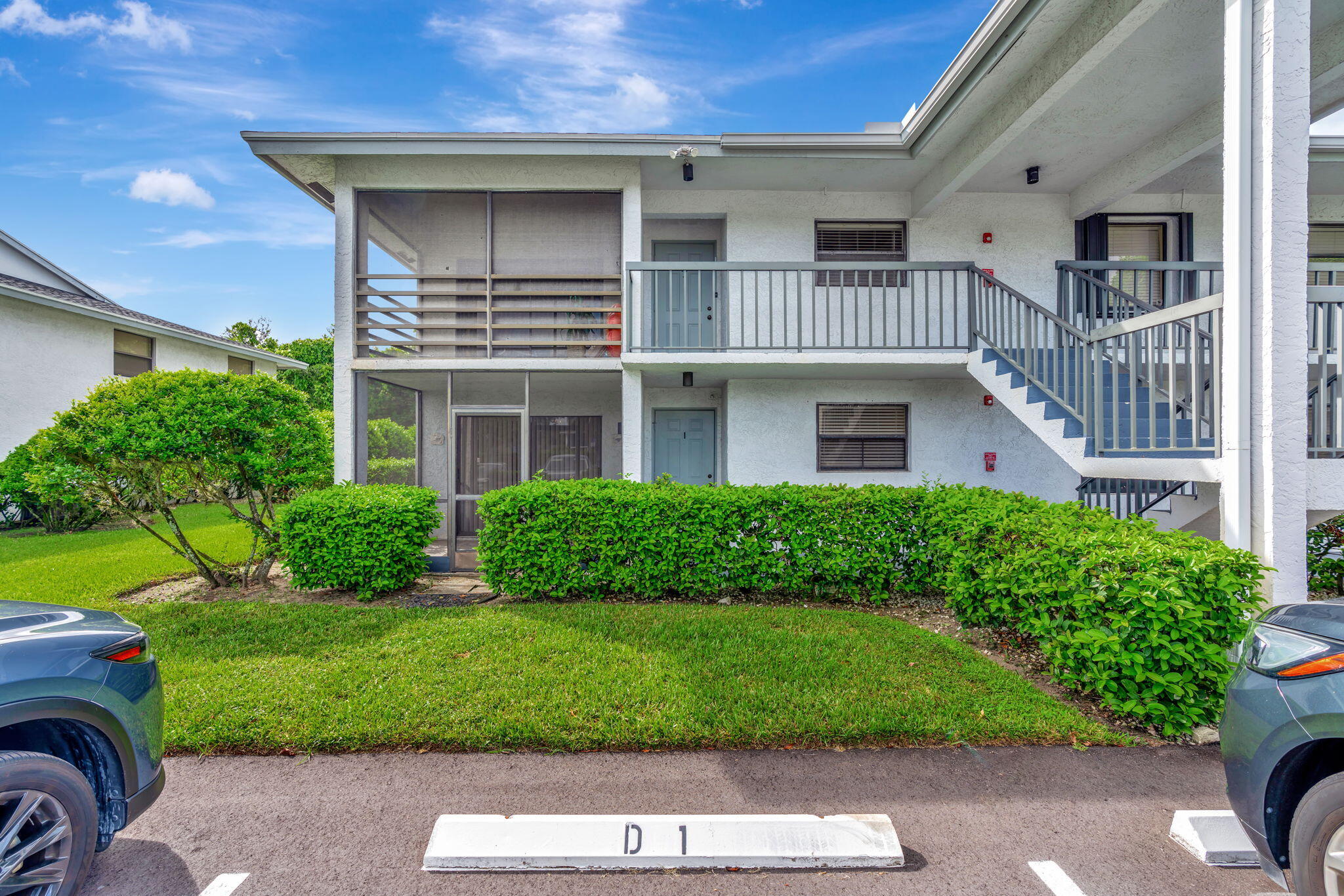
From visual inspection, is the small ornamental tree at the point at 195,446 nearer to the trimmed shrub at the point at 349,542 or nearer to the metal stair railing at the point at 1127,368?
the trimmed shrub at the point at 349,542

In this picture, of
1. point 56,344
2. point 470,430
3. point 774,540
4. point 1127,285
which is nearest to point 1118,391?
point 1127,285

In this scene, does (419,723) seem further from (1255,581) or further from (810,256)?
(810,256)

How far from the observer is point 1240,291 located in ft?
13.1

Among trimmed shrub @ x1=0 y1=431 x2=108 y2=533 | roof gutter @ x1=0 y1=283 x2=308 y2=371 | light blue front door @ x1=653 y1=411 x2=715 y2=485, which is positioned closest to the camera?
light blue front door @ x1=653 y1=411 x2=715 y2=485

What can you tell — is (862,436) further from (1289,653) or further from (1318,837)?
(1318,837)

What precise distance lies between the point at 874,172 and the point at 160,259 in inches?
1259

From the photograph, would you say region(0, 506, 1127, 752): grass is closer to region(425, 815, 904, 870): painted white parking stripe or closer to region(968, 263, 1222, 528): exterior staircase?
region(425, 815, 904, 870): painted white parking stripe

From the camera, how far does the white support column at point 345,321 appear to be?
802 centimetres

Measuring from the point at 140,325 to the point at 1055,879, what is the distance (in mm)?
20610

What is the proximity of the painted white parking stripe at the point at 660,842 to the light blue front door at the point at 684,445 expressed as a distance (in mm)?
6844

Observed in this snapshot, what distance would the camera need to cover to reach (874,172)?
324 inches

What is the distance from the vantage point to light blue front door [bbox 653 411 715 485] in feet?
30.9

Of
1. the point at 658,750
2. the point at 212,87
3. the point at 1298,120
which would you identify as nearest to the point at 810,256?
the point at 1298,120

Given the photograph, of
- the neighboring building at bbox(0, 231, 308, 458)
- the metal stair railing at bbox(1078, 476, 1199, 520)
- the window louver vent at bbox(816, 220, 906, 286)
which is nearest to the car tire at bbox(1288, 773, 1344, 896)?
the metal stair railing at bbox(1078, 476, 1199, 520)
